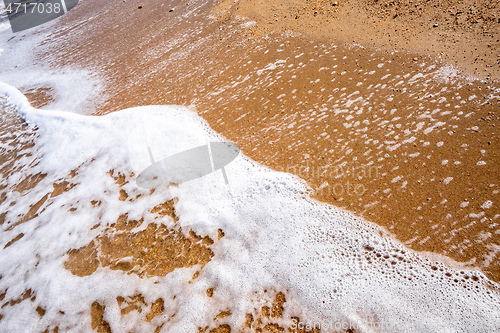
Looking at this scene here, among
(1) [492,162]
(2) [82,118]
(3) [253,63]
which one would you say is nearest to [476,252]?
(1) [492,162]

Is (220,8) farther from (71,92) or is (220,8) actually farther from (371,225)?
(371,225)

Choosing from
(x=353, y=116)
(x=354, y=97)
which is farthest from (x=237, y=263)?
(x=354, y=97)

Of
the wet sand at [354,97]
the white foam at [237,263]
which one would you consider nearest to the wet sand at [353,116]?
the wet sand at [354,97]

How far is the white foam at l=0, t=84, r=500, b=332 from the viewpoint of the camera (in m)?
2.33

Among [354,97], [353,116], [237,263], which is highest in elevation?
[354,97]

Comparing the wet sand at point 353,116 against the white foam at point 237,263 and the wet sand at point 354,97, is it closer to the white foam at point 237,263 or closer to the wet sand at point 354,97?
the wet sand at point 354,97

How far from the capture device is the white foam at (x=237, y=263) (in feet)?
7.63

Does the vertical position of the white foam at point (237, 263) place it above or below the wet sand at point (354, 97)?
below

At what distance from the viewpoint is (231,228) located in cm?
303

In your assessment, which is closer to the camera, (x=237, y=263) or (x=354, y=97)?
(x=237, y=263)

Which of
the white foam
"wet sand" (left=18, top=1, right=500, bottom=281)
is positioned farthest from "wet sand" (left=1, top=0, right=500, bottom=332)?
the white foam

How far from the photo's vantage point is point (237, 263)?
278 cm

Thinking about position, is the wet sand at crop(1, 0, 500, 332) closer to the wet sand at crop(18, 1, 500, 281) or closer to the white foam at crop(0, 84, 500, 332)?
the wet sand at crop(18, 1, 500, 281)

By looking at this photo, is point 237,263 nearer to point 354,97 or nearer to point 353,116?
point 353,116
